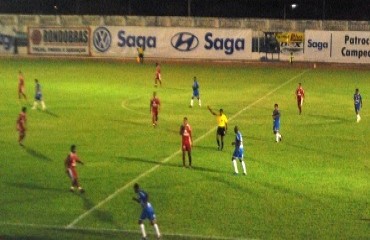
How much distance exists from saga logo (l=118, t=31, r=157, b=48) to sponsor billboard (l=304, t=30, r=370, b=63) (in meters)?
14.5

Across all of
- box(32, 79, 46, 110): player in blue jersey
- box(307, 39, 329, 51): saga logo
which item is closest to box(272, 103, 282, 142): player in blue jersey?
box(32, 79, 46, 110): player in blue jersey

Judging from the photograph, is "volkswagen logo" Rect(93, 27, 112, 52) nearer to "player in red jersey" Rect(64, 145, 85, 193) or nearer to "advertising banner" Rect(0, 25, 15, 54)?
"advertising banner" Rect(0, 25, 15, 54)

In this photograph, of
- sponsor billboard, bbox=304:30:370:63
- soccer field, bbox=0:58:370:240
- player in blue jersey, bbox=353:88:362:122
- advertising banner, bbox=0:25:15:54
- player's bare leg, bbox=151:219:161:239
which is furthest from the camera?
advertising banner, bbox=0:25:15:54

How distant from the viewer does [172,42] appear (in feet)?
230

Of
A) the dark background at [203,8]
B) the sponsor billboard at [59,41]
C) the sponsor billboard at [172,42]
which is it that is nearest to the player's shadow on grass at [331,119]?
the sponsor billboard at [172,42]

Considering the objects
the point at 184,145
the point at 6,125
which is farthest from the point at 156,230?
the point at 6,125

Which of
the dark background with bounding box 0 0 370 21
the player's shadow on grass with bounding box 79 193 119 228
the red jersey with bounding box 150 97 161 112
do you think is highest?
the dark background with bounding box 0 0 370 21

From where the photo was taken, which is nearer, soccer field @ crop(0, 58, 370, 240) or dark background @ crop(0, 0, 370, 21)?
soccer field @ crop(0, 58, 370, 240)

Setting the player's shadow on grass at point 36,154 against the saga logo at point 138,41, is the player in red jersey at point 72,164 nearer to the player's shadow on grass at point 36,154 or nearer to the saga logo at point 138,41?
the player's shadow on grass at point 36,154

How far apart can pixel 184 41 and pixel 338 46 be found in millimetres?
14310

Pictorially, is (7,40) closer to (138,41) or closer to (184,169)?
(138,41)

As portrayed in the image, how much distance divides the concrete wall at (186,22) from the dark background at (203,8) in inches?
520

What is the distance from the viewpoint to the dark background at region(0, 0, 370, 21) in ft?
284

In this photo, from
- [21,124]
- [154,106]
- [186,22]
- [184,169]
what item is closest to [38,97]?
[154,106]
